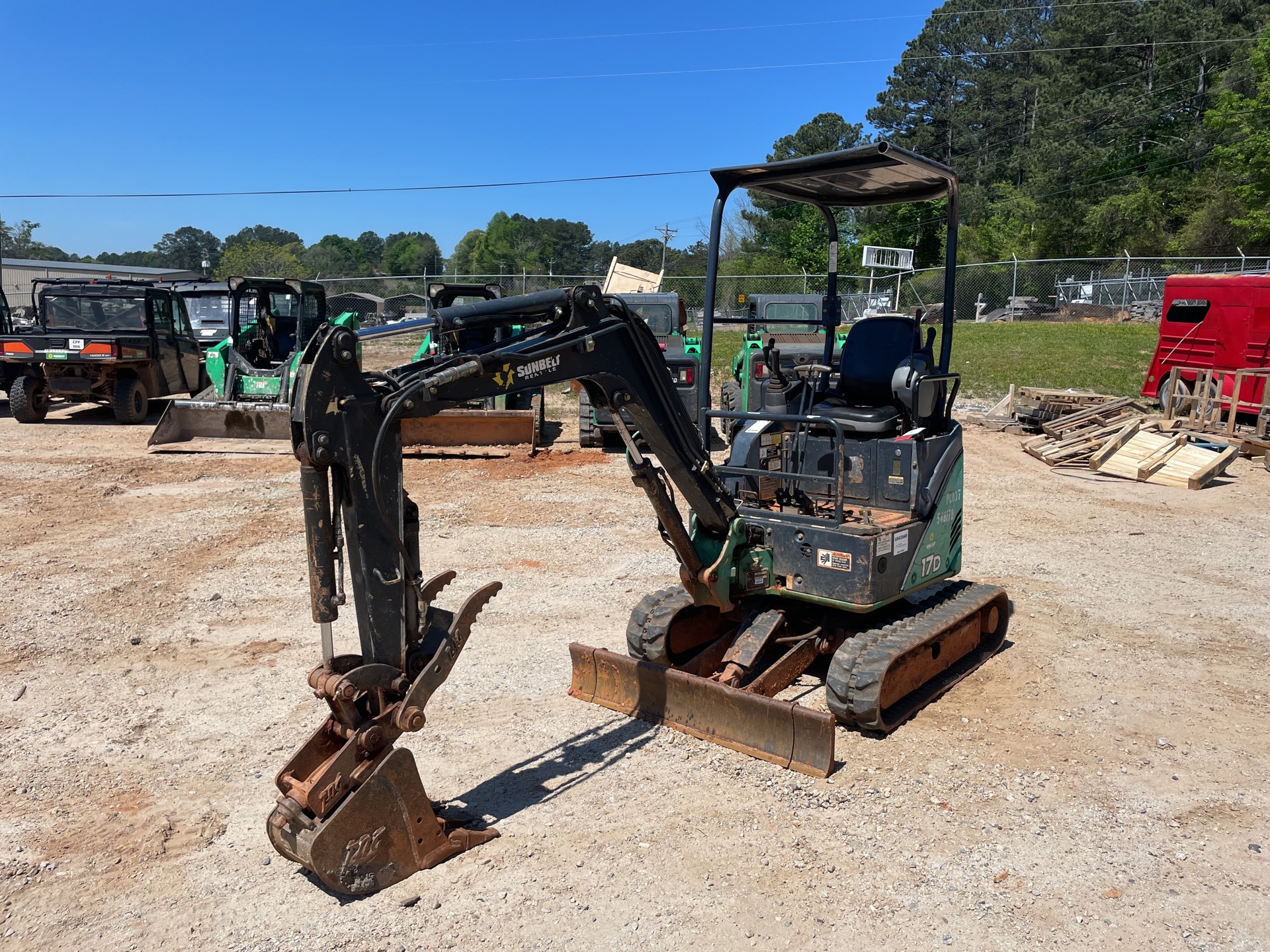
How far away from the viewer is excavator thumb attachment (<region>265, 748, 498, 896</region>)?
3682 mm

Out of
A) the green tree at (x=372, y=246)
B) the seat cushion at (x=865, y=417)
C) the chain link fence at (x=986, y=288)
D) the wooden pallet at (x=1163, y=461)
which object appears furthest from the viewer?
the green tree at (x=372, y=246)

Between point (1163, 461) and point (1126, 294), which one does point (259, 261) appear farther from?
point (1163, 461)

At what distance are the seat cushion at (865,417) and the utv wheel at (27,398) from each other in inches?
594

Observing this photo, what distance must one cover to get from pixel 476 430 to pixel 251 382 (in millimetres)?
3942

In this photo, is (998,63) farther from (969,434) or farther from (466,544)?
(466,544)

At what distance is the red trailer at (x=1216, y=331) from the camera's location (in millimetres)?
14812

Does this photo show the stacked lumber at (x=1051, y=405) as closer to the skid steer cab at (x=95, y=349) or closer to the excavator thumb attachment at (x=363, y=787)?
the excavator thumb attachment at (x=363, y=787)

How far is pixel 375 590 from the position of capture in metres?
3.79

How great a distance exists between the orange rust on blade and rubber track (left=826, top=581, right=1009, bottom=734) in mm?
56

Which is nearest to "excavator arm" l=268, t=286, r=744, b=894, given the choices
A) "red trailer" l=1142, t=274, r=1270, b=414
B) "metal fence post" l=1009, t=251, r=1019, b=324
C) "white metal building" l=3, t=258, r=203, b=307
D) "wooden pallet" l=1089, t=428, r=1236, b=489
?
"wooden pallet" l=1089, t=428, r=1236, b=489

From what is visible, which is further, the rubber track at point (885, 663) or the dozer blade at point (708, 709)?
the rubber track at point (885, 663)

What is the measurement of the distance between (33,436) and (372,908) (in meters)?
14.3

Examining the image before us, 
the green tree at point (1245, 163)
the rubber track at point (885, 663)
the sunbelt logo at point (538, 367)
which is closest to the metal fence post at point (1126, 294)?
the green tree at point (1245, 163)

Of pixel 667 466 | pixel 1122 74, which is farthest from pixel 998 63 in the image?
pixel 667 466
